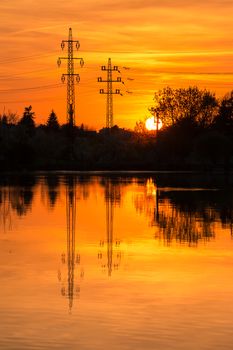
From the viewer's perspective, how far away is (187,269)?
20938 millimetres

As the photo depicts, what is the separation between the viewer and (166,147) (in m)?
134

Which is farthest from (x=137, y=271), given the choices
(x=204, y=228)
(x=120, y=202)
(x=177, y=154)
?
(x=177, y=154)

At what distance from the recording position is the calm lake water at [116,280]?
13789 millimetres

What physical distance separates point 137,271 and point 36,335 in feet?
23.5

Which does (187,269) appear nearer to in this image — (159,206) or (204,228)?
(204,228)

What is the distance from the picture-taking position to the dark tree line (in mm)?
117938

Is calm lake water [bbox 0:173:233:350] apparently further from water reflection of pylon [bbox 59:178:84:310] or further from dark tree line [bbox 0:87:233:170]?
dark tree line [bbox 0:87:233:170]

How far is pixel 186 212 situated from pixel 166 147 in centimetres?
9548

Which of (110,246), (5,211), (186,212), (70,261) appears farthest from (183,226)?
(70,261)

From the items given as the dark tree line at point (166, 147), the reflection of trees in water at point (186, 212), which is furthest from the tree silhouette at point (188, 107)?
the reflection of trees in water at point (186, 212)

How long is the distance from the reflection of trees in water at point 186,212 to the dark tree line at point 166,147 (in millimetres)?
55468

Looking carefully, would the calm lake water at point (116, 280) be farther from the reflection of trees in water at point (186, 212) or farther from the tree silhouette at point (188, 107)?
the tree silhouette at point (188, 107)

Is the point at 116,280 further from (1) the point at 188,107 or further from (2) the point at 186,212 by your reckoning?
(1) the point at 188,107

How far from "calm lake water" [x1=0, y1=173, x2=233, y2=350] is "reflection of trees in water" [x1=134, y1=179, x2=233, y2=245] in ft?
0.23
